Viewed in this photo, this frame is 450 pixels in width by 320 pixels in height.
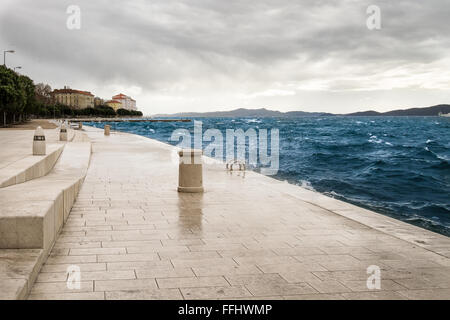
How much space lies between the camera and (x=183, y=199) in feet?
32.4

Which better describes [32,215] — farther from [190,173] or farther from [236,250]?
[190,173]

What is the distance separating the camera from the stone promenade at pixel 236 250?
454 centimetres

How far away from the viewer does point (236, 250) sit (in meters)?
5.98

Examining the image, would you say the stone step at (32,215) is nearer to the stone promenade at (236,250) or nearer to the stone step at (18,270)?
the stone step at (18,270)

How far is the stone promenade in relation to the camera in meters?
4.54

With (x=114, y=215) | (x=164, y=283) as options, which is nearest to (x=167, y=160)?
(x=114, y=215)

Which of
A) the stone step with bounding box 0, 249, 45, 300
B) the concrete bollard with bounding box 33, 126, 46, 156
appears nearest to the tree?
the concrete bollard with bounding box 33, 126, 46, 156

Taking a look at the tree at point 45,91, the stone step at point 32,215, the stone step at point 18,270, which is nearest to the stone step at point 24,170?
the stone step at point 32,215

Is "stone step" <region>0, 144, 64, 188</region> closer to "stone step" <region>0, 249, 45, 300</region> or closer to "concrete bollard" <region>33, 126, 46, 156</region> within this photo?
"concrete bollard" <region>33, 126, 46, 156</region>

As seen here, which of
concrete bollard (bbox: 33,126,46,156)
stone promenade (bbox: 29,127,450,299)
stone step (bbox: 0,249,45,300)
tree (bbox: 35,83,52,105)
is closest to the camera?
stone step (bbox: 0,249,45,300)

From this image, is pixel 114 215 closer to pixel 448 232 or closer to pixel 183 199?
pixel 183 199

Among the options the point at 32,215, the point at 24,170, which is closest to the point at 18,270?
the point at 32,215
